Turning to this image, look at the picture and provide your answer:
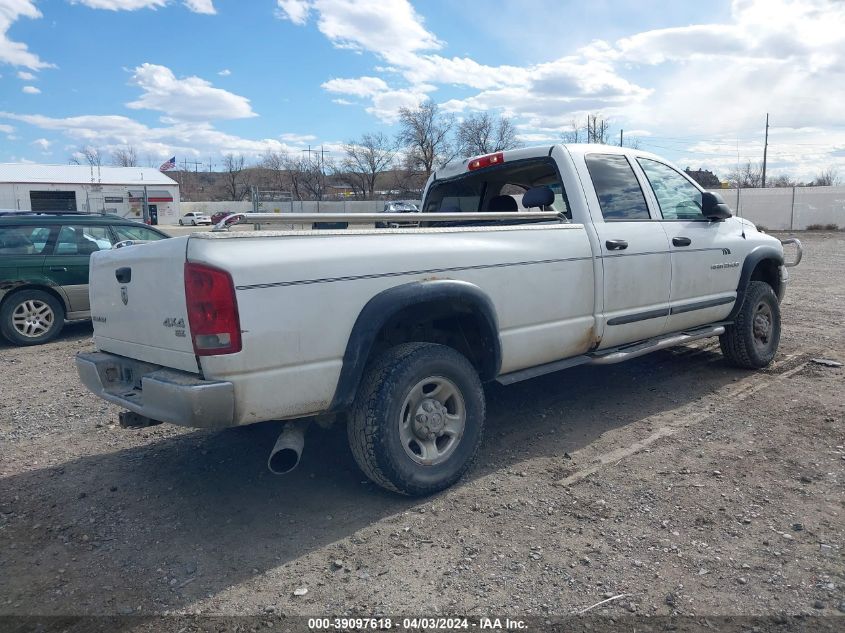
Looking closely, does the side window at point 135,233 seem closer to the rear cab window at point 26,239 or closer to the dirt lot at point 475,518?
the rear cab window at point 26,239

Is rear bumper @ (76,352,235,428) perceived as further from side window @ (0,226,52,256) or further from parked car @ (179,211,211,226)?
parked car @ (179,211,211,226)

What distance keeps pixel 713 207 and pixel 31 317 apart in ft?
26.4

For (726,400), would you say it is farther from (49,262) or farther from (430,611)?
(49,262)

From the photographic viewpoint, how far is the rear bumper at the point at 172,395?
3092mm

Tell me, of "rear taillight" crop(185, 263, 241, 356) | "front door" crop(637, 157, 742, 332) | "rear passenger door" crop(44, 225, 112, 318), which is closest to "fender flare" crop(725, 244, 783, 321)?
"front door" crop(637, 157, 742, 332)

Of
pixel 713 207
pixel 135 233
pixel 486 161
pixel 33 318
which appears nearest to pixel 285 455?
pixel 486 161

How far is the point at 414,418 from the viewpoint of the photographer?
12.4 feet

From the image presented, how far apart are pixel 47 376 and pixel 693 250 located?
6328 mm

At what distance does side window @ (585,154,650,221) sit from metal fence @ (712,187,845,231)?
37051mm

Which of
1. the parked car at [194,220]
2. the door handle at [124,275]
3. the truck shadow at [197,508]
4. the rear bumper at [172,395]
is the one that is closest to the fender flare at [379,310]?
the rear bumper at [172,395]

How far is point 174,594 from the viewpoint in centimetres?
296

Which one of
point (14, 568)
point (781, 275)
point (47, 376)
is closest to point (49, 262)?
point (47, 376)

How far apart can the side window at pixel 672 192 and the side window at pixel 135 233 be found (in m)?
6.93

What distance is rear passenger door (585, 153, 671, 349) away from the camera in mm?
4797
